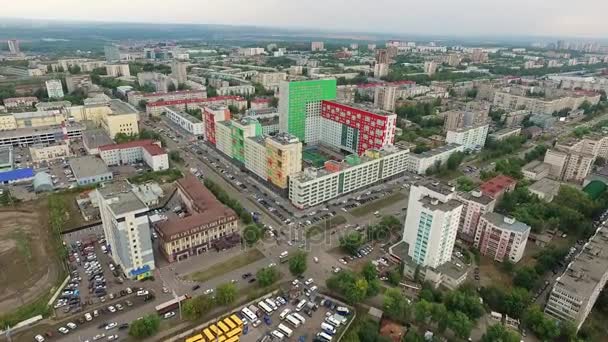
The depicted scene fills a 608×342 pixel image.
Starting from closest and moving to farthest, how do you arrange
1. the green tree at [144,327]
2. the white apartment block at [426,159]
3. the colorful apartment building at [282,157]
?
the green tree at [144,327]
the colorful apartment building at [282,157]
the white apartment block at [426,159]

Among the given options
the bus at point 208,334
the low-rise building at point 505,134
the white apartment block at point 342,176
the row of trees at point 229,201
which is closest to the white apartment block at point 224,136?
the row of trees at point 229,201

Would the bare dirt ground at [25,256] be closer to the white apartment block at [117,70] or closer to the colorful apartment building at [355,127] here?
the colorful apartment building at [355,127]

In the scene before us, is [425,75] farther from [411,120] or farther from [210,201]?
[210,201]

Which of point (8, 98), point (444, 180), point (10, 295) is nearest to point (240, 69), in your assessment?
point (8, 98)

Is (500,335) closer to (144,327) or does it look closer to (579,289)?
(579,289)

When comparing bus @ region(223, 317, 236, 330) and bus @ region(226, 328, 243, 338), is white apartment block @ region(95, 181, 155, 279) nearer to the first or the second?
bus @ region(223, 317, 236, 330)

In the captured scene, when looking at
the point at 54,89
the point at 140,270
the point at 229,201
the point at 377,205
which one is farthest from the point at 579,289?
the point at 54,89
